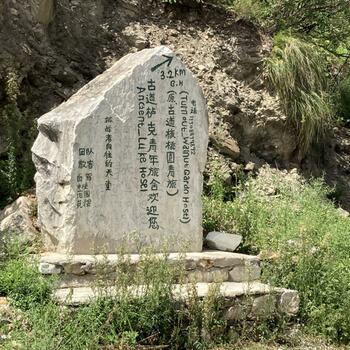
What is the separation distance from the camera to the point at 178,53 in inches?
343

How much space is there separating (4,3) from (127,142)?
3399 millimetres

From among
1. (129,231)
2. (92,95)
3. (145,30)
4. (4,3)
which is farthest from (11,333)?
(145,30)

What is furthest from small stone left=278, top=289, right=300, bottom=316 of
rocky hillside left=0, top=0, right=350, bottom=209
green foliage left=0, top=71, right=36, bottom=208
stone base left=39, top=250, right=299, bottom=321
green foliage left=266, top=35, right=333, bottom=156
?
green foliage left=266, top=35, right=333, bottom=156

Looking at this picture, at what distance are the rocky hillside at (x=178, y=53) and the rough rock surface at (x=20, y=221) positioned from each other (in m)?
1.86

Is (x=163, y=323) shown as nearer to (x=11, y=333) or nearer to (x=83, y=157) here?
(x=11, y=333)

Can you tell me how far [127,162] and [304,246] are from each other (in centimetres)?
168

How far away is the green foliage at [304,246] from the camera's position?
17.8ft

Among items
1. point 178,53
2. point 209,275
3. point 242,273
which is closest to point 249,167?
point 178,53

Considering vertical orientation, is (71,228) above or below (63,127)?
below

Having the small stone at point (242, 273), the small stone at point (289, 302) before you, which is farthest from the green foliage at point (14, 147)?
the small stone at point (289, 302)

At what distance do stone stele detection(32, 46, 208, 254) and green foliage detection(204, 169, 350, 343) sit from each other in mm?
717

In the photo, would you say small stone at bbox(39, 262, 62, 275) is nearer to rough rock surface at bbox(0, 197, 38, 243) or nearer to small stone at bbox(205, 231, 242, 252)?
rough rock surface at bbox(0, 197, 38, 243)

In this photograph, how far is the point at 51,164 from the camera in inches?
222

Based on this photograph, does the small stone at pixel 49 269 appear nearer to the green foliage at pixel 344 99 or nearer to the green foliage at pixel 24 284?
the green foliage at pixel 24 284
